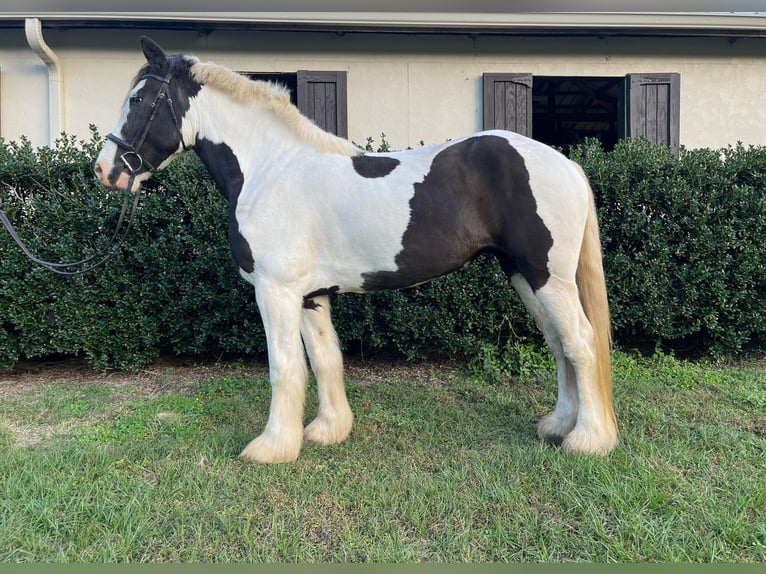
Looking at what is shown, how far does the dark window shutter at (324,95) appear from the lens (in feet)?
20.6

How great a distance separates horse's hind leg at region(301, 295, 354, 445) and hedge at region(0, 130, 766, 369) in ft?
4.30

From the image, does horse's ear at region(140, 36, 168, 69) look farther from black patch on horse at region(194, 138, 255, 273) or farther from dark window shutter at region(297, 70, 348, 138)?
dark window shutter at region(297, 70, 348, 138)

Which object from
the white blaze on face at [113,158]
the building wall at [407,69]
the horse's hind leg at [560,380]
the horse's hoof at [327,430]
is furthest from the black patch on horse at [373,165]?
the building wall at [407,69]

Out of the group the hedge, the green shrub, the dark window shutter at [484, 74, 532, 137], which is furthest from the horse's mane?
the dark window shutter at [484, 74, 532, 137]

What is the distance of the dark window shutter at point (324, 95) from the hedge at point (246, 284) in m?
2.50

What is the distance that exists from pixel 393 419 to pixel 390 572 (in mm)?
1711

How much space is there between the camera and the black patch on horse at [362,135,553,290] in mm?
2566

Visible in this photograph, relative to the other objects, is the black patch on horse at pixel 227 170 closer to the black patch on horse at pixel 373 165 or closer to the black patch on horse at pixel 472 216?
the black patch on horse at pixel 373 165

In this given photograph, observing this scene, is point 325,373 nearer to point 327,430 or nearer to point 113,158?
point 327,430

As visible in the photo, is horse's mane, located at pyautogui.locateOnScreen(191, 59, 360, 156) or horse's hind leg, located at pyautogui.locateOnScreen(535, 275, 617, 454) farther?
horse's mane, located at pyautogui.locateOnScreen(191, 59, 360, 156)

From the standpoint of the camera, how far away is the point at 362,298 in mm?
4363

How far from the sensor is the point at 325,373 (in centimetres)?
303

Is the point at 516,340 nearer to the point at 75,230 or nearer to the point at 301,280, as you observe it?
the point at 301,280

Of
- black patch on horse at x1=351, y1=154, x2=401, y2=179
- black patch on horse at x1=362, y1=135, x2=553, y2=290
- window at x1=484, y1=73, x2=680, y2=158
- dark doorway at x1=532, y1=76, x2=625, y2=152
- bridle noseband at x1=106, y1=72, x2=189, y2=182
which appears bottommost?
black patch on horse at x1=362, y1=135, x2=553, y2=290
